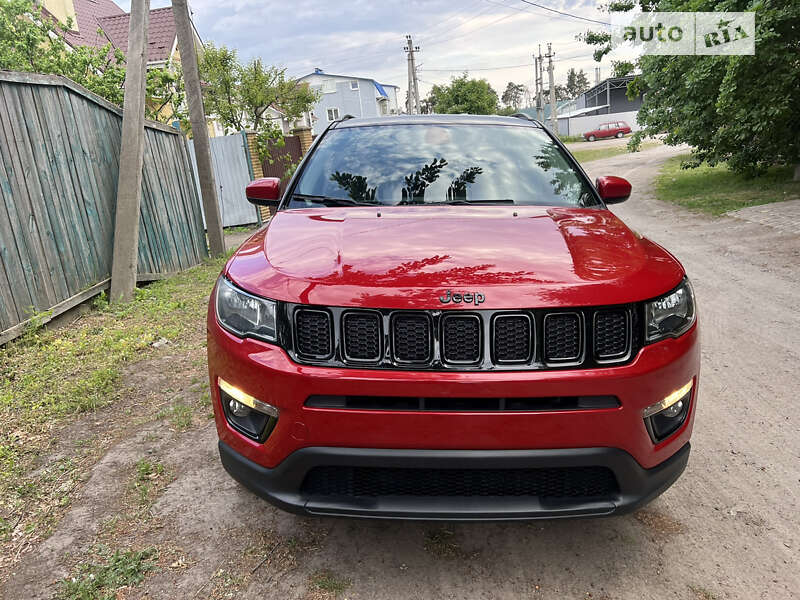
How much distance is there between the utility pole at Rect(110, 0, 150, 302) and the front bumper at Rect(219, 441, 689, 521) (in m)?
5.02

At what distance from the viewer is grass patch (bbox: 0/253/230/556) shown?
275 cm

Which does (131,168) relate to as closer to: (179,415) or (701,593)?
(179,415)

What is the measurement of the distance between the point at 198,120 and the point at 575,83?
14356cm

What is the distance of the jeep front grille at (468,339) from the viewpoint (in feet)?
6.26

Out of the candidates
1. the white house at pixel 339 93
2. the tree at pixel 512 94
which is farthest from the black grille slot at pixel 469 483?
the tree at pixel 512 94

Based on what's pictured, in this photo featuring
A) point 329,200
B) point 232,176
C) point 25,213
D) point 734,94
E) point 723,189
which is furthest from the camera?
point 232,176

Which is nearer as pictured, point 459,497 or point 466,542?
point 459,497

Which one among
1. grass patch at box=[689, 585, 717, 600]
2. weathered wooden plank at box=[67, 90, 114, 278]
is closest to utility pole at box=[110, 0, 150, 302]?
weathered wooden plank at box=[67, 90, 114, 278]

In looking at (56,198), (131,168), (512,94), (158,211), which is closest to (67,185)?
(56,198)

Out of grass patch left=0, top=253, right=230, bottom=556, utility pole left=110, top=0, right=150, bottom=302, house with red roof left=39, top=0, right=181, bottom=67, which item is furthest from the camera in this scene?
house with red roof left=39, top=0, right=181, bottom=67

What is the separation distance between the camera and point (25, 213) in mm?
4945

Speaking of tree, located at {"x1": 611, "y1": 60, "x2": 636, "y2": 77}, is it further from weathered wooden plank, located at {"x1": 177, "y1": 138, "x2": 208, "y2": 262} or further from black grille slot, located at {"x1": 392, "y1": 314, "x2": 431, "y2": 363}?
black grille slot, located at {"x1": 392, "y1": 314, "x2": 431, "y2": 363}

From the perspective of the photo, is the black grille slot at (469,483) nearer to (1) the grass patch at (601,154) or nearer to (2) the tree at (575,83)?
(1) the grass patch at (601,154)

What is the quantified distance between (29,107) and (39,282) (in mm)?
1604
